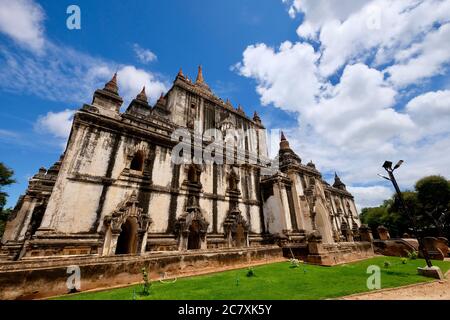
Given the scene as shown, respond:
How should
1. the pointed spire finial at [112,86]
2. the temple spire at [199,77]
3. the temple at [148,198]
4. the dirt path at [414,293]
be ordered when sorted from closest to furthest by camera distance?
the dirt path at [414,293]
the temple at [148,198]
the pointed spire finial at [112,86]
the temple spire at [199,77]

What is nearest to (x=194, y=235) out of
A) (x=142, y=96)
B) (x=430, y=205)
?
(x=142, y=96)

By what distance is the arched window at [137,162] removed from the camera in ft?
45.5

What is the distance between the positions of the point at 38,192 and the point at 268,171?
1906 centimetres

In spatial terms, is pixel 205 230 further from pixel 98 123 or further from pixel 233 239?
pixel 98 123

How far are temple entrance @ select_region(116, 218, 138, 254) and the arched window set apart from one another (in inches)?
139

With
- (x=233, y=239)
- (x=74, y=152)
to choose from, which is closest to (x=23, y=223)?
(x=74, y=152)

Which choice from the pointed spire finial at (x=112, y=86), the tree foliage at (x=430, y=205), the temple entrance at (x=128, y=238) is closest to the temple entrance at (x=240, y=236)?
the temple entrance at (x=128, y=238)

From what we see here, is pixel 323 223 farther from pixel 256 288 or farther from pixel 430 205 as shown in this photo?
pixel 430 205

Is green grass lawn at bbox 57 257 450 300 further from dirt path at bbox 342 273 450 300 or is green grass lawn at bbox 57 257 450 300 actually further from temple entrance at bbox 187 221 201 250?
temple entrance at bbox 187 221 201 250

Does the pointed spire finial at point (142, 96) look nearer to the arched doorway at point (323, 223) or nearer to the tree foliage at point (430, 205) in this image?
the arched doorway at point (323, 223)

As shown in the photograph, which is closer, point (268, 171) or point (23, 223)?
point (23, 223)

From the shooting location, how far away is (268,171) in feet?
70.6

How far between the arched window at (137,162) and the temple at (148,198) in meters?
0.06

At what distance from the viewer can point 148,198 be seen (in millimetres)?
13078
